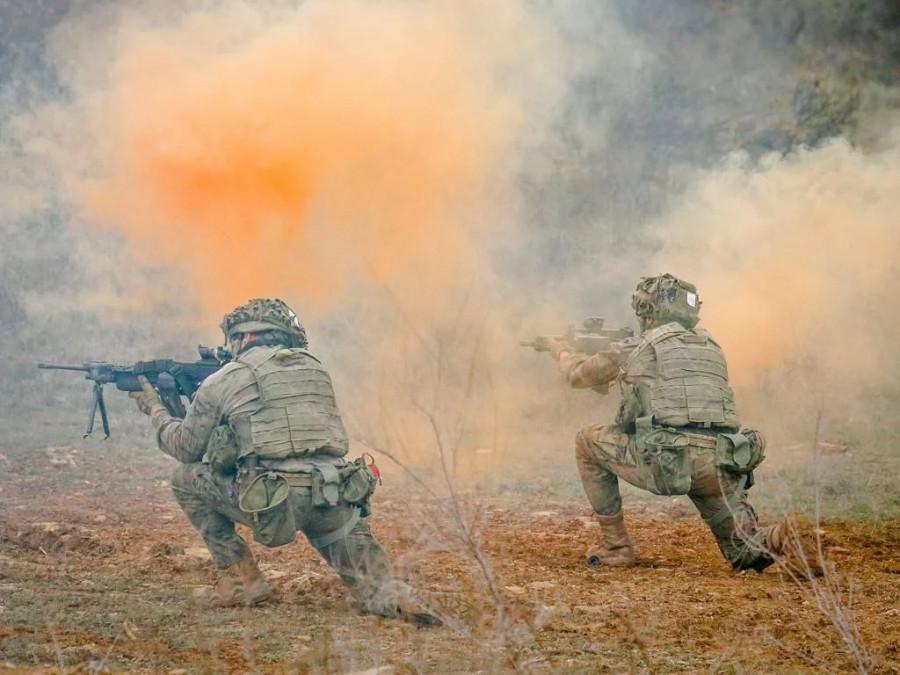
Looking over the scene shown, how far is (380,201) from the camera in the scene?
16172mm

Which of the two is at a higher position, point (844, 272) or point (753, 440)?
point (844, 272)

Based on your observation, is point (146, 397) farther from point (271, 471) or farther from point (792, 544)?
point (792, 544)

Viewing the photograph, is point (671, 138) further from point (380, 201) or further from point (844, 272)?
point (380, 201)

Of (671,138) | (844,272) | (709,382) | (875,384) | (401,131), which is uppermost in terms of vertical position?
(671,138)

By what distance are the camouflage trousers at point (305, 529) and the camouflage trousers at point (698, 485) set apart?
6.58 feet

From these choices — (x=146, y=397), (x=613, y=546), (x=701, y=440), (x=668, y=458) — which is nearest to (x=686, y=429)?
(x=701, y=440)

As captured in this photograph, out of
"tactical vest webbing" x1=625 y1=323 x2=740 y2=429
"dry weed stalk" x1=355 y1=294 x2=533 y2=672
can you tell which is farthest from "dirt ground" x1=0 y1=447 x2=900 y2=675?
"tactical vest webbing" x1=625 y1=323 x2=740 y2=429

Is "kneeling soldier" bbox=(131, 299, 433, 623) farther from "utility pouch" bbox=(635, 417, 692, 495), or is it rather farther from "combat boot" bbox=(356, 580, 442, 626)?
"utility pouch" bbox=(635, 417, 692, 495)

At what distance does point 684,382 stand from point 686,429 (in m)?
0.31

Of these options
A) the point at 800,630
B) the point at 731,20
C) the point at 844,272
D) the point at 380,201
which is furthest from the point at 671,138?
the point at 800,630

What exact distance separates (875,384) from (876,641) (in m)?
10.9

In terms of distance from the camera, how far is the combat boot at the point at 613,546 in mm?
8359

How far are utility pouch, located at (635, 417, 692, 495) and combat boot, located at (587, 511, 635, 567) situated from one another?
0.60m

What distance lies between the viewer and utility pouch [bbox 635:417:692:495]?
7758 mm
